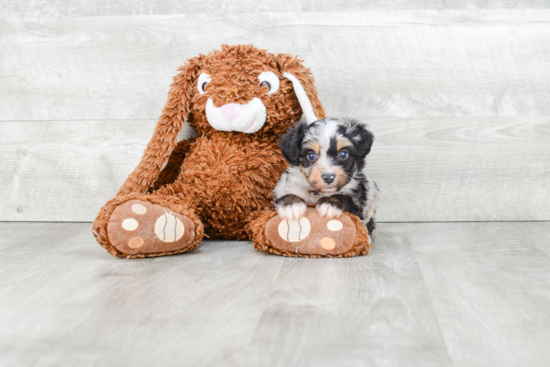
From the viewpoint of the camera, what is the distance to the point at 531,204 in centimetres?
197

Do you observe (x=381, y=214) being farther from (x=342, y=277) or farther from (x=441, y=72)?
(x=342, y=277)

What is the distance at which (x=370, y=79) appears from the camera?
194 cm

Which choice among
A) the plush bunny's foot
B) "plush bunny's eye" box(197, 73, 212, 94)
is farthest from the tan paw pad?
"plush bunny's eye" box(197, 73, 212, 94)

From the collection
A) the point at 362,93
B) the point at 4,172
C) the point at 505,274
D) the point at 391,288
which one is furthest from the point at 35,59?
the point at 505,274

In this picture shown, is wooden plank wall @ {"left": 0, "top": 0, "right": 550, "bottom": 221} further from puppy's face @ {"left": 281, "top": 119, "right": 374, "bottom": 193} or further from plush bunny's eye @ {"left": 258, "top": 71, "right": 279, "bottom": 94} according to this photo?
puppy's face @ {"left": 281, "top": 119, "right": 374, "bottom": 193}

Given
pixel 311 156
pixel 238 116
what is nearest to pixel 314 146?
pixel 311 156

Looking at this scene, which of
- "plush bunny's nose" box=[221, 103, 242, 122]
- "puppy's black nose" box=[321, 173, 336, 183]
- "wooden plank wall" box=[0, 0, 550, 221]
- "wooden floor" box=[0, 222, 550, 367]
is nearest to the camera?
"wooden floor" box=[0, 222, 550, 367]

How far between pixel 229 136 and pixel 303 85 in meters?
0.28

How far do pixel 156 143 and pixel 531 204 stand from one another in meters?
1.37

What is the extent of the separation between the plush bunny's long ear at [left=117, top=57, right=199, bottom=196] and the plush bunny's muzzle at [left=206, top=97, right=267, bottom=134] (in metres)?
0.10

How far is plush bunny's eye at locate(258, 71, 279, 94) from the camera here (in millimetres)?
1609

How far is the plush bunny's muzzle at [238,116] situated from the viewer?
1.57m

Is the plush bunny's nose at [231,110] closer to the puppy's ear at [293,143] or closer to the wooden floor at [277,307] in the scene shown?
the puppy's ear at [293,143]

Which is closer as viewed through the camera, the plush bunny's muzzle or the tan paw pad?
the tan paw pad
